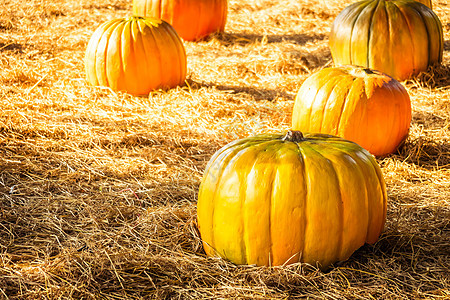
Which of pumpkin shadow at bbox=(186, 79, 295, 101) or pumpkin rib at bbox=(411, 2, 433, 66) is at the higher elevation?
pumpkin rib at bbox=(411, 2, 433, 66)

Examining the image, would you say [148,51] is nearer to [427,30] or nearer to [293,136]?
[427,30]

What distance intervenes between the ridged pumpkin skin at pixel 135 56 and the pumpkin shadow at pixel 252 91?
0.28 metres

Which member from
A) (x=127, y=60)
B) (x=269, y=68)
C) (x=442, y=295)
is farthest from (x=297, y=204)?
(x=269, y=68)

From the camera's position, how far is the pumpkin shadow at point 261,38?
266 inches

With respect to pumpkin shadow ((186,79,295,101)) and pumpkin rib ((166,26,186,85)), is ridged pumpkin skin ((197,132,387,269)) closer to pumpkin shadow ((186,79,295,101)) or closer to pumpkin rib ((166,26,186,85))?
pumpkin shadow ((186,79,295,101))

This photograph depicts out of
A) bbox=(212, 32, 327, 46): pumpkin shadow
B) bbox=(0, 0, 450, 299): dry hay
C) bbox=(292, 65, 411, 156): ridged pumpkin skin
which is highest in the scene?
bbox=(292, 65, 411, 156): ridged pumpkin skin

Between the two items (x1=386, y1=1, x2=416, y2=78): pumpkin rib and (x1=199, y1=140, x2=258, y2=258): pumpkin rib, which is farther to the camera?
(x1=386, y1=1, x2=416, y2=78): pumpkin rib

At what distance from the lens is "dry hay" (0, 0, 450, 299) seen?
2.28 metres

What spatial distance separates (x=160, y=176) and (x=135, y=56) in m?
1.64

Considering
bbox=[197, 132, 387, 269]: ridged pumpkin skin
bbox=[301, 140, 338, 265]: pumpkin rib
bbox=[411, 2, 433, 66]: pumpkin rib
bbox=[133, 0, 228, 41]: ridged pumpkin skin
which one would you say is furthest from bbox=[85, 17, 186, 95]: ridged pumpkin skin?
bbox=[301, 140, 338, 265]: pumpkin rib

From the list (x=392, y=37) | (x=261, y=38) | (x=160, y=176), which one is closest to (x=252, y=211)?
(x=160, y=176)

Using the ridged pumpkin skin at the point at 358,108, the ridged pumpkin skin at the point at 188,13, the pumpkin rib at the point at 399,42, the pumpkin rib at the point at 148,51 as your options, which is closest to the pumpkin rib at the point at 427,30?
the pumpkin rib at the point at 399,42

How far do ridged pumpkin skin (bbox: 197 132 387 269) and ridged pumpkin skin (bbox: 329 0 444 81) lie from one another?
289 centimetres

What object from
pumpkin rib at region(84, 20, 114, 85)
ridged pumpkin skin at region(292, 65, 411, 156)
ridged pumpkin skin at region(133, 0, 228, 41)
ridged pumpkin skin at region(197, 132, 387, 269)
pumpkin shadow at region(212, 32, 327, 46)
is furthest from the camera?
pumpkin shadow at region(212, 32, 327, 46)
